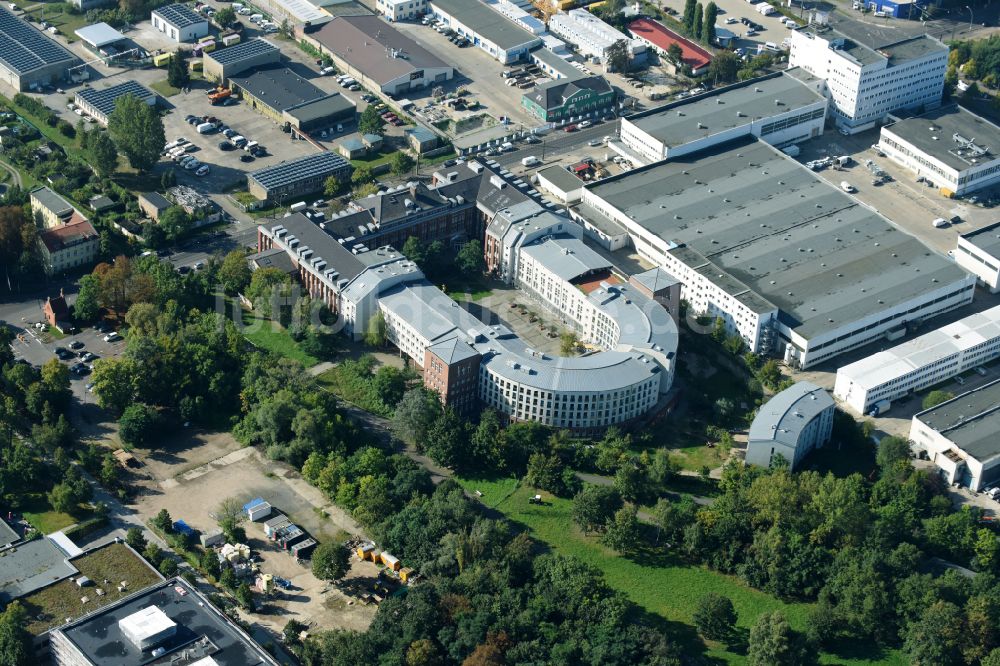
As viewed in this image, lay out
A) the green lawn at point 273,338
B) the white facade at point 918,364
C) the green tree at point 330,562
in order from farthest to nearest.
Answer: the green lawn at point 273,338, the white facade at point 918,364, the green tree at point 330,562

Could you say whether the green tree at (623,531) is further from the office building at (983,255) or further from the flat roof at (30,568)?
the office building at (983,255)

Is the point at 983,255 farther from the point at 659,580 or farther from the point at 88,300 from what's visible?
the point at 88,300

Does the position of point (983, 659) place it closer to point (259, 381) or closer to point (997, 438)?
point (997, 438)

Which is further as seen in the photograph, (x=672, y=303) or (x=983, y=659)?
(x=672, y=303)

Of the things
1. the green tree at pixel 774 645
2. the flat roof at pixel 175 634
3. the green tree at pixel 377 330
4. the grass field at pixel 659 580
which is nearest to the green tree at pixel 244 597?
the flat roof at pixel 175 634

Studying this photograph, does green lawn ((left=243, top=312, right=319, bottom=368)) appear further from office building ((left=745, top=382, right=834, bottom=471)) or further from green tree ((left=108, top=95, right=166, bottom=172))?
office building ((left=745, top=382, right=834, bottom=471))

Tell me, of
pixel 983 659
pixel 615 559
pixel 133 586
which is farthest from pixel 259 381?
pixel 983 659
